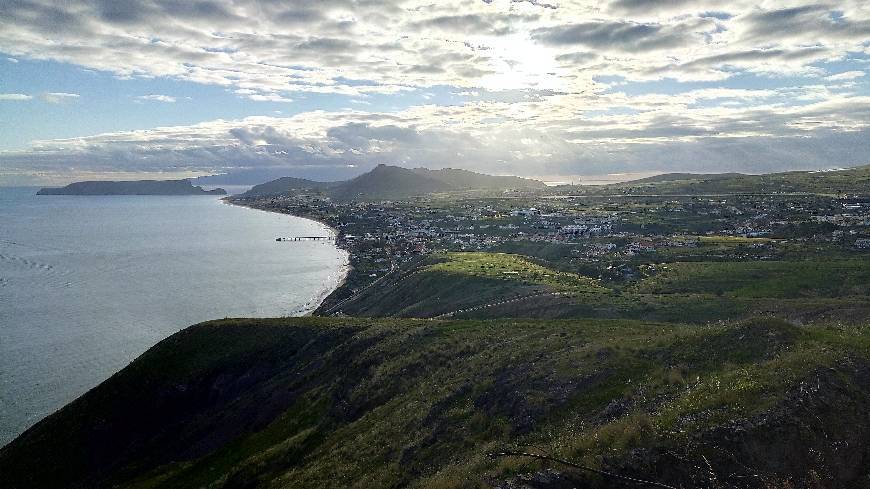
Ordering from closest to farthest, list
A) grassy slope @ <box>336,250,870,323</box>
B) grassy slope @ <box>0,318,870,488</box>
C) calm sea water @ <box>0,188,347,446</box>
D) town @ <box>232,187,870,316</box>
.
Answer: grassy slope @ <box>0,318,870,488</box>, grassy slope @ <box>336,250,870,323</box>, calm sea water @ <box>0,188,347,446</box>, town @ <box>232,187,870,316</box>

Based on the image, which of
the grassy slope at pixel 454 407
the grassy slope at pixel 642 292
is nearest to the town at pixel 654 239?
the grassy slope at pixel 642 292

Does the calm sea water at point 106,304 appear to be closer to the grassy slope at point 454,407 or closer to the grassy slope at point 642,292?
the grassy slope at point 454,407

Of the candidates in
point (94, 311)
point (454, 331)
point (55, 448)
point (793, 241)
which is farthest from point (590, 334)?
point (94, 311)

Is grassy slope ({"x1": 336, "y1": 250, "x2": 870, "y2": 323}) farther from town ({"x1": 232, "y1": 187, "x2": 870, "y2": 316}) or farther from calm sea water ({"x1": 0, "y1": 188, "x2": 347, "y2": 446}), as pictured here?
calm sea water ({"x1": 0, "y1": 188, "x2": 347, "y2": 446})

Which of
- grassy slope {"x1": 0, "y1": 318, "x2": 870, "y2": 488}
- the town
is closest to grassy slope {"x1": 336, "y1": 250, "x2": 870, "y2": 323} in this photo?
the town

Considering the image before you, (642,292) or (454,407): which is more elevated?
(642,292)

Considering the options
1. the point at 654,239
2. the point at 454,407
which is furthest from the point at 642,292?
the point at 654,239

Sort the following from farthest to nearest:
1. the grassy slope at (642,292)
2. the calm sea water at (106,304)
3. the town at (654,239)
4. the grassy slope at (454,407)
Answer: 1. the town at (654,239)
2. the calm sea water at (106,304)
3. the grassy slope at (642,292)
4. the grassy slope at (454,407)

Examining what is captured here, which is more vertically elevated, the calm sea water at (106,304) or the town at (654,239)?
the town at (654,239)

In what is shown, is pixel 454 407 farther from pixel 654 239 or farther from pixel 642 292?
Result: pixel 654 239
